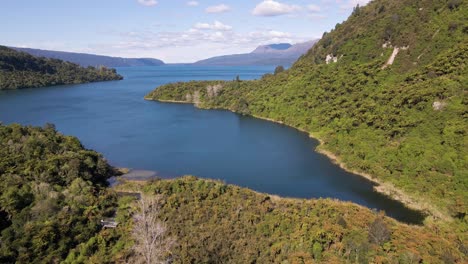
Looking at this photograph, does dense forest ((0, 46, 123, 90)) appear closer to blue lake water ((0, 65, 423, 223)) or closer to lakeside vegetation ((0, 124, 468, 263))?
blue lake water ((0, 65, 423, 223))

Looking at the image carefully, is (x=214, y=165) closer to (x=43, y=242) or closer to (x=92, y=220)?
(x=92, y=220)

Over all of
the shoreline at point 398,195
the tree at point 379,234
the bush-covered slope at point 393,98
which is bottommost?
the shoreline at point 398,195

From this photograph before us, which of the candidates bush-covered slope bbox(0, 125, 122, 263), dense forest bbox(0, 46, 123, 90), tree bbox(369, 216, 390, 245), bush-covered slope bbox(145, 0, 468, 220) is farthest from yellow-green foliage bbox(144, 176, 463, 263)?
dense forest bbox(0, 46, 123, 90)

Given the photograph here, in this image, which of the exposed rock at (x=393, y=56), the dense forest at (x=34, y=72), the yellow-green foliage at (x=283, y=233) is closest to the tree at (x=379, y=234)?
the yellow-green foliage at (x=283, y=233)

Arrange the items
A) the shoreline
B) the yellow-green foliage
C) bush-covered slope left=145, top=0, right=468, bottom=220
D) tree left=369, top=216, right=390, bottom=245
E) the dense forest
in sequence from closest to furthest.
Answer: the yellow-green foliage
tree left=369, top=216, right=390, bottom=245
the shoreline
bush-covered slope left=145, top=0, right=468, bottom=220
the dense forest

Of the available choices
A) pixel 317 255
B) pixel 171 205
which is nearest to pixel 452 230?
pixel 317 255

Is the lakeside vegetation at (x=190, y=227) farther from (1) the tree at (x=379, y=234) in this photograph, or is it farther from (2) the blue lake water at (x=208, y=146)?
(2) the blue lake water at (x=208, y=146)
